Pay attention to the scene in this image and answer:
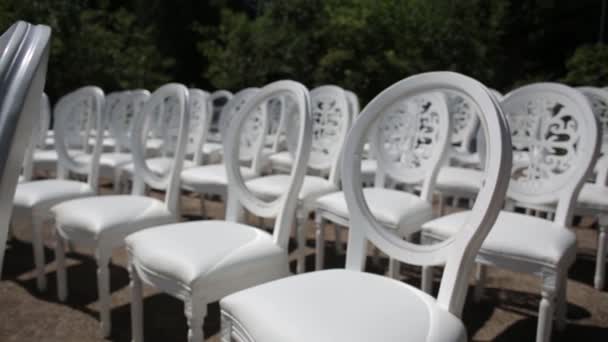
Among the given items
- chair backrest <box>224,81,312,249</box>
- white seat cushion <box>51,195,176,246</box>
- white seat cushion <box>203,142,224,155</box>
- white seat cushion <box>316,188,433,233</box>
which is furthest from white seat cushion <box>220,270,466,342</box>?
white seat cushion <box>203,142,224,155</box>

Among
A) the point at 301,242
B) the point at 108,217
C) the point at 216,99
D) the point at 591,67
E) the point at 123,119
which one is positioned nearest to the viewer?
the point at 108,217

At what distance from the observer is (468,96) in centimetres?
105

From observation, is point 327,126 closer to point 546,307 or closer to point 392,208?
point 392,208

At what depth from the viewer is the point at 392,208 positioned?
178 cm

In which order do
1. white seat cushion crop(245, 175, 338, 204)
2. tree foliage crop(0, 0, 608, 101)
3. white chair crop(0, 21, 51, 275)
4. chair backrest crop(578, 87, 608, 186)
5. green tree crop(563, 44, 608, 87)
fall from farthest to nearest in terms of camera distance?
1. tree foliage crop(0, 0, 608, 101)
2. green tree crop(563, 44, 608, 87)
3. chair backrest crop(578, 87, 608, 186)
4. white seat cushion crop(245, 175, 338, 204)
5. white chair crop(0, 21, 51, 275)

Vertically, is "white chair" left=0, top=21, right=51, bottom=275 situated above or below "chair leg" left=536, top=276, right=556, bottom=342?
above

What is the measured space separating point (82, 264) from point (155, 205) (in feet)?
3.27

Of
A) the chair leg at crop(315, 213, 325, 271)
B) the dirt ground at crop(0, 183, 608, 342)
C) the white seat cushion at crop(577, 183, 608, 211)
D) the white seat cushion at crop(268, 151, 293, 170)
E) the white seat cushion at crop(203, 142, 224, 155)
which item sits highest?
the white seat cushion at crop(577, 183, 608, 211)

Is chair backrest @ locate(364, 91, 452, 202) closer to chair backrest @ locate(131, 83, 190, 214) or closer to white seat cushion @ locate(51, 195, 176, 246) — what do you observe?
chair backrest @ locate(131, 83, 190, 214)

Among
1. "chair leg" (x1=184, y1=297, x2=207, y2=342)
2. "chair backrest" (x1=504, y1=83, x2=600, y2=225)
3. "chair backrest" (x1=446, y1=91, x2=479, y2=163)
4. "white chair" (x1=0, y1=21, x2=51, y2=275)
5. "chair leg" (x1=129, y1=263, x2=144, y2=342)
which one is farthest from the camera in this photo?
"chair backrest" (x1=446, y1=91, x2=479, y2=163)

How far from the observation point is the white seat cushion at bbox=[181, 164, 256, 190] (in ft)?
8.02

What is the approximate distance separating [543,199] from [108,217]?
1.68 m

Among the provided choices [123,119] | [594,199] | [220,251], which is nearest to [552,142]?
[594,199]

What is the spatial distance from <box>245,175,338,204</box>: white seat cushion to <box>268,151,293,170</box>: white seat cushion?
2.16 ft
